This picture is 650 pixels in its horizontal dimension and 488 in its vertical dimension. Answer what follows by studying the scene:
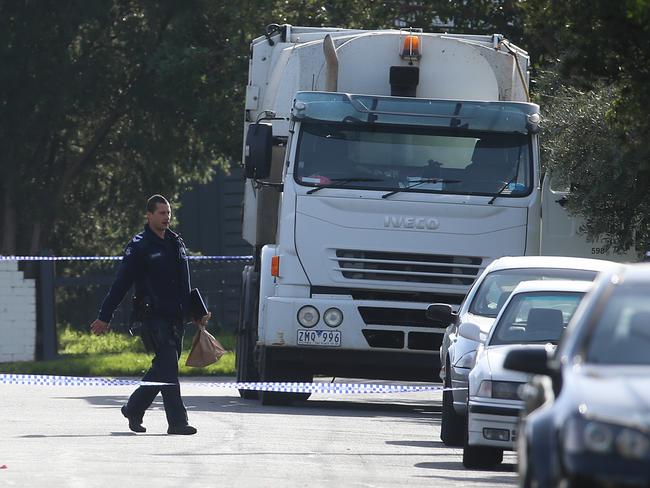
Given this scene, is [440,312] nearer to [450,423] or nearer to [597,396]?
[450,423]

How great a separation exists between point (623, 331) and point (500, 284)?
735 centimetres

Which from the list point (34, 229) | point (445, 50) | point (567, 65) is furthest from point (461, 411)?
point (34, 229)

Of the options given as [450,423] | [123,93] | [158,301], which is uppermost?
[123,93]

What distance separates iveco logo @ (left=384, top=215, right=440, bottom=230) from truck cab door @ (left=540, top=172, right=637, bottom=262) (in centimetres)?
356

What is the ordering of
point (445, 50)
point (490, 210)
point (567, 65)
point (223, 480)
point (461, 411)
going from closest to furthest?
point (223, 480), point (567, 65), point (461, 411), point (490, 210), point (445, 50)

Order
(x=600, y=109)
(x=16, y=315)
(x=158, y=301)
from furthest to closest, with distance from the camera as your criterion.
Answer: (x=16, y=315), (x=600, y=109), (x=158, y=301)

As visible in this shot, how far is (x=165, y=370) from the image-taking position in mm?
13555

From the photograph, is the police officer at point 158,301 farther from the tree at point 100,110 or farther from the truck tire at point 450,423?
the tree at point 100,110

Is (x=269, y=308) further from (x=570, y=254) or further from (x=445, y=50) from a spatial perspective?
(x=570, y=254)

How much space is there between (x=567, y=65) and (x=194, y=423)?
494cm

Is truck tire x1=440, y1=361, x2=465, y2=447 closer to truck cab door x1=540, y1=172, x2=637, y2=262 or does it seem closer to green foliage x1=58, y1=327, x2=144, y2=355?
truck cab door x1=540, y1=172, x2=637, y2=262

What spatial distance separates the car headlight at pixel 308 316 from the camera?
54.0 feet

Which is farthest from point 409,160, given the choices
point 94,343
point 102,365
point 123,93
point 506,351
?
point 94,343

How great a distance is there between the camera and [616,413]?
619 cm
